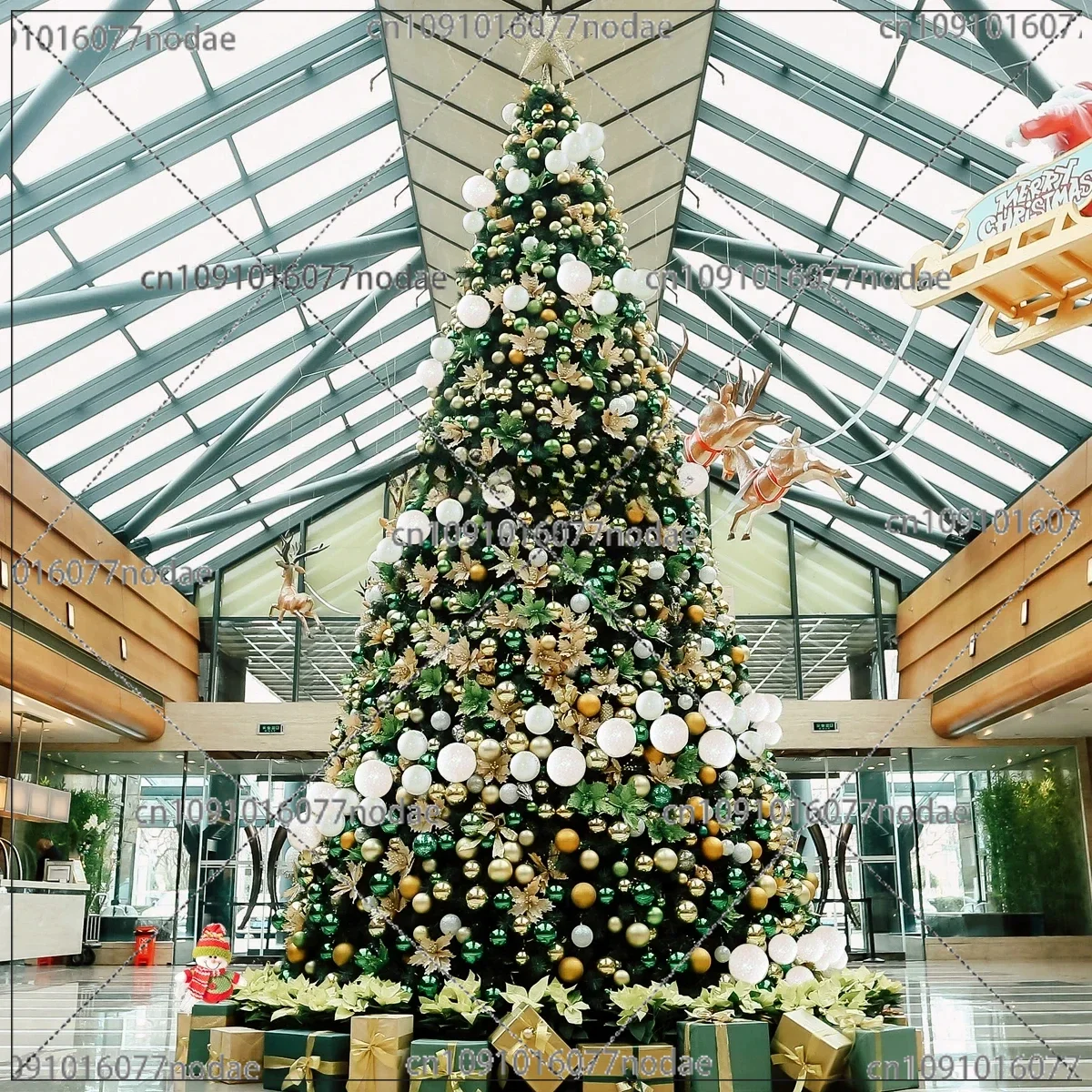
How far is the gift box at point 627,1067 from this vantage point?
287 centimetres

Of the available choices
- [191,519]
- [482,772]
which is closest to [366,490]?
[191,519]

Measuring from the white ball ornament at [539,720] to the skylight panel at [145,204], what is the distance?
5.45 meters

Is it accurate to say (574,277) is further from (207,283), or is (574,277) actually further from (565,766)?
(207,283)

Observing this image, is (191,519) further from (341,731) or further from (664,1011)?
(664,1011)

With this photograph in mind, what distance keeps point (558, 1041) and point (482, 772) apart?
79 centimetres

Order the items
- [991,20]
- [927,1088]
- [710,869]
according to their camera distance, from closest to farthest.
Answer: [927,1088]
[710,869]
[991,20]

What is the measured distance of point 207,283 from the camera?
5719 millimetres

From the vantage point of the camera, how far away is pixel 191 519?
12.9 meters

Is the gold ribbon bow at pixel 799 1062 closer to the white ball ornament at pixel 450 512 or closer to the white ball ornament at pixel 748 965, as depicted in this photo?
the white ball ornament at pixel 748 965

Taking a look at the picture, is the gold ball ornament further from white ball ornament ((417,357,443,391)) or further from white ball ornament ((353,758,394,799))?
white ball ornament ((417,357,443,391))

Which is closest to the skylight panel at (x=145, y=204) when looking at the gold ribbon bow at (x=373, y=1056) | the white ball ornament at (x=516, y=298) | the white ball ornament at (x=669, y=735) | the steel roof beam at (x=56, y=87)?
the steel roof beam at (x=56, y=87)

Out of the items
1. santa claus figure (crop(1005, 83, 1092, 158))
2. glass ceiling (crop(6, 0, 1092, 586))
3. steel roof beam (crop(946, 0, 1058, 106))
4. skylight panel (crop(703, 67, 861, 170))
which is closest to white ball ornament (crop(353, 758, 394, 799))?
santa claus figure (crop(1005, 83, 1092, 158))

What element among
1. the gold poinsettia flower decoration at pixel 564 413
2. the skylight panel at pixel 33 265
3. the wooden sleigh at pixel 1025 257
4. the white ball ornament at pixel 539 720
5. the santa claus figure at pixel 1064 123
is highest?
the skylight panel at pixel 33 265

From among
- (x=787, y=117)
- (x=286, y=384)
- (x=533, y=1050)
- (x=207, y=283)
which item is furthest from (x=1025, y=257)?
(x=286, y=384)
